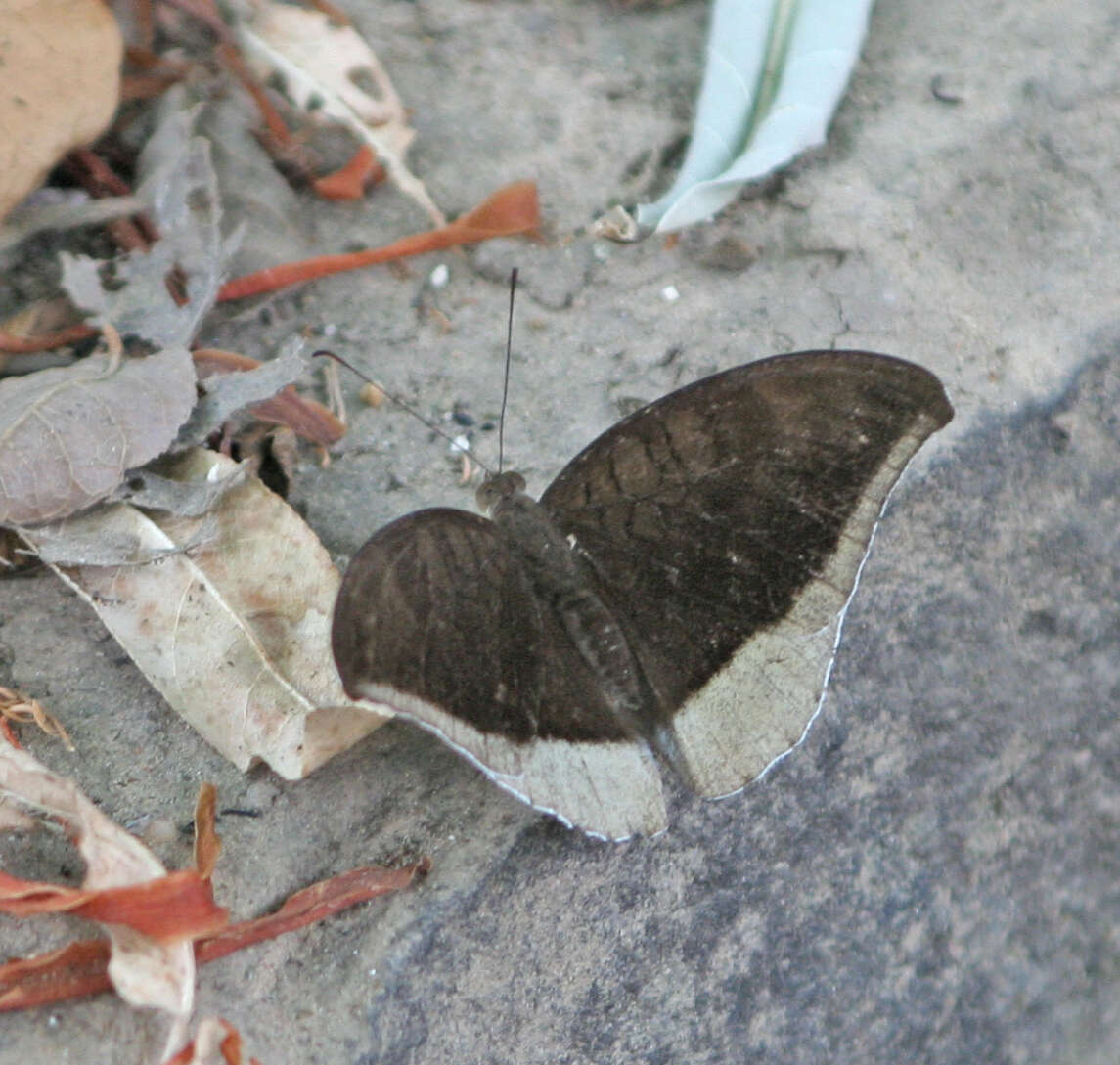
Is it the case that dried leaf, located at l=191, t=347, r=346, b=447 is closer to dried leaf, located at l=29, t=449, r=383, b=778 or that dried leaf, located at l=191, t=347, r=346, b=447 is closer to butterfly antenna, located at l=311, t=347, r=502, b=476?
butterfly antenna, located at l=311, t=347, r=502, b=476

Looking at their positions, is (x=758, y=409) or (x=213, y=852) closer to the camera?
(x=213, y=852)

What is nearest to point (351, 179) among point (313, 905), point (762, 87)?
point (762, 87)

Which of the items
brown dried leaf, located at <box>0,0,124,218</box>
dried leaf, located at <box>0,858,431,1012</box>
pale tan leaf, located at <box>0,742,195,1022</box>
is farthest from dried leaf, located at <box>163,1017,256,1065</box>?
brown dried leaf, located at <box>0,0,124,218</box>

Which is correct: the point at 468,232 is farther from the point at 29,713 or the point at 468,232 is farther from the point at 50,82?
the point at 29,713

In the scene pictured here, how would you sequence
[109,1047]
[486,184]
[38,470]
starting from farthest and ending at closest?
1. [486,184]
2. [38,470]
3. [109,1047]

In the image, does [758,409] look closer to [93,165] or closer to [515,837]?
[515,837]

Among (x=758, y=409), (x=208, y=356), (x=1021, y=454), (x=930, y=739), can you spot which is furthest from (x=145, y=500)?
(x=1021, y=454)

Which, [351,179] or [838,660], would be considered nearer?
[838,660]
